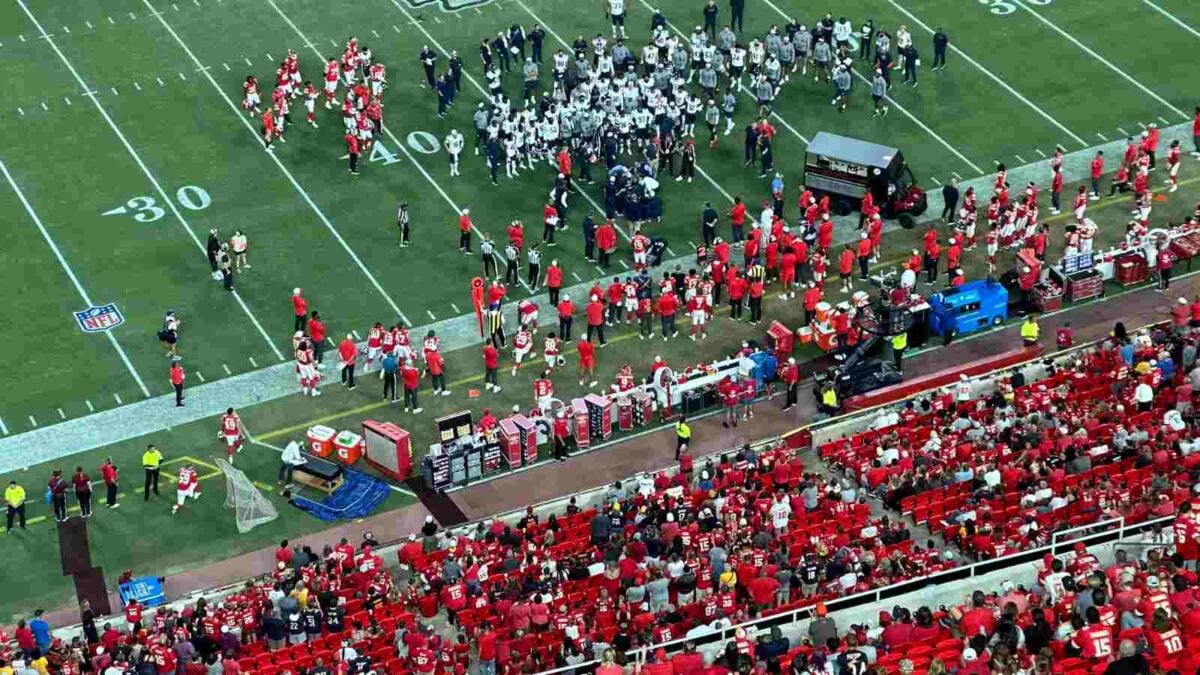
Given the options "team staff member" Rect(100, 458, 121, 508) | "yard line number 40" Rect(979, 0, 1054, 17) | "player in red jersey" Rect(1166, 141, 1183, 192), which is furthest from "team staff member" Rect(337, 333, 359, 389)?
"yard line number 40" Rect(979, 0, 1054, 17)

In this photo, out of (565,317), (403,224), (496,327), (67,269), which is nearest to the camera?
(496,327)

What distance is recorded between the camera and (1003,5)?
5500 centimetres

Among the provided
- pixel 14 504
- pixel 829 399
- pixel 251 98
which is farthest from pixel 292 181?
pixel 829 399

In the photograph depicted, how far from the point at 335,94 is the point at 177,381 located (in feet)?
40.8

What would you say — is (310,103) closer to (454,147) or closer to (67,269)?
(454,147)

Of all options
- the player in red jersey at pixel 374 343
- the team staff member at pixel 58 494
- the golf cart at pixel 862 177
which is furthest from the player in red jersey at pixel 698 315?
the team staff member at pixel 58 494

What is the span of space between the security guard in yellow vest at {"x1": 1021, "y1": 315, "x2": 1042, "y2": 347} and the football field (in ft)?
23.1

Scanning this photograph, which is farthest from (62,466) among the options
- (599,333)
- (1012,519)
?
(1012,519)

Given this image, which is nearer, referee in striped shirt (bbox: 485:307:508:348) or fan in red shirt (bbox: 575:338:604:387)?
fan in red shirt (bbox: 575:338:604:387)

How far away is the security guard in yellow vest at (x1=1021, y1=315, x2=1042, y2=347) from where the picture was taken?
41.1m

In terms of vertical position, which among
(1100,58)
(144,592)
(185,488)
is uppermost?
(1100,58)

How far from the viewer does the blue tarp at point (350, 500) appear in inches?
1492

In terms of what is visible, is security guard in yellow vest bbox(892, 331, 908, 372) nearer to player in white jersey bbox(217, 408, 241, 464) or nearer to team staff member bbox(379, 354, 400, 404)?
team staff member bbox(379, 354, 400, 404)

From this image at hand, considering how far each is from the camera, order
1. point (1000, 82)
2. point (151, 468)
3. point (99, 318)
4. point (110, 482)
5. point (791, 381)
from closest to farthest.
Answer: point (110, 482) → point (151, 468) → point (791, 381) → point (99, 318) → point (1000, 82)
